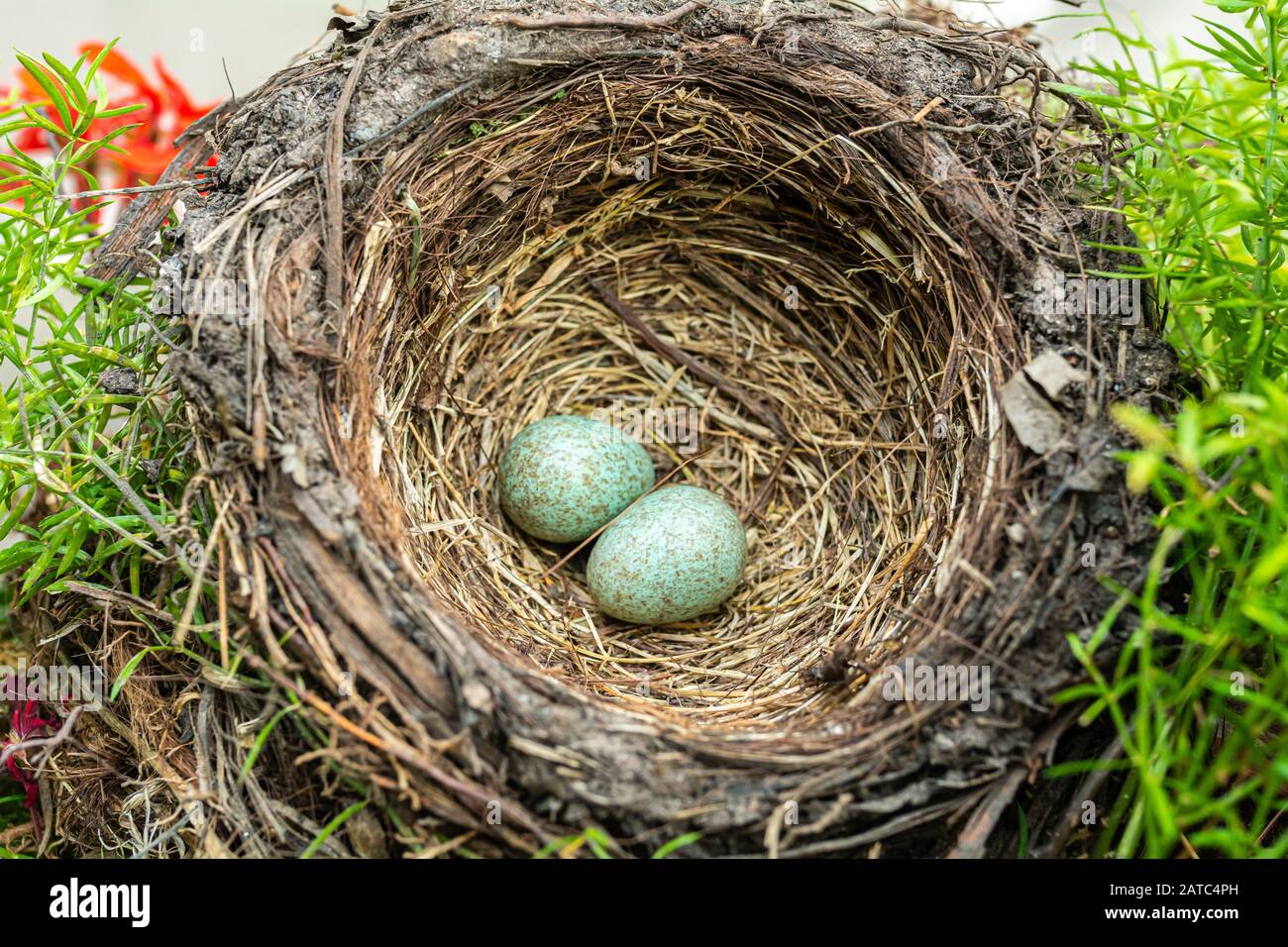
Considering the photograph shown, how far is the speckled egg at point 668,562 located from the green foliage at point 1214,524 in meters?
0.76

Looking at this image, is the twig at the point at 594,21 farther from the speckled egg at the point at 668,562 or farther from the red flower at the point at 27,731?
the red flower at the point at 27,731

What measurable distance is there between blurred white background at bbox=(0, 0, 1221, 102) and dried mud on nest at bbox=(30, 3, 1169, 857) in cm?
116

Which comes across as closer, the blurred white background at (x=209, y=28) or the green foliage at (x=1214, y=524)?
the green foliage at (x=1214, y=524)

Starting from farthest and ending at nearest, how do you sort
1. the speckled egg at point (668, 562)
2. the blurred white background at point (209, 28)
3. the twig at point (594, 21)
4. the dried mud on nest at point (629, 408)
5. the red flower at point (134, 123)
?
the blurred white background at point (209, 28) < the red flower at point (134, 123) < the speckled egg at point (668, 562) < the twig at point (594, 21) < the dried mud on nest at point (629, 408)

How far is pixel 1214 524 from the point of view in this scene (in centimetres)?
109

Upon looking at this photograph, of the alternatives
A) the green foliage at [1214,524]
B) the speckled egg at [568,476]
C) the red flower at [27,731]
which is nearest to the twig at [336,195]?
the speckled egg at [568,476]

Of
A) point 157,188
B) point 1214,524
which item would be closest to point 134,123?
point 157,188

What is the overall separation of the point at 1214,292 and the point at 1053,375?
29cm

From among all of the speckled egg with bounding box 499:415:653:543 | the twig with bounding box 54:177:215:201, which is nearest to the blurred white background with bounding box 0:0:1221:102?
the twig with bounding box 54:177:215:201

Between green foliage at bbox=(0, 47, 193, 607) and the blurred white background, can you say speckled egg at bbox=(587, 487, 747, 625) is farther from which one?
the blurred white background

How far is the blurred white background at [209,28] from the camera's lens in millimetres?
2783

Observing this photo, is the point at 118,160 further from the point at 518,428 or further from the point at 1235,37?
the point at 1235,37

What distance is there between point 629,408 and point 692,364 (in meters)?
0.19

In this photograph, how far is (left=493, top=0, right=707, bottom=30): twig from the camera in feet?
5.68
